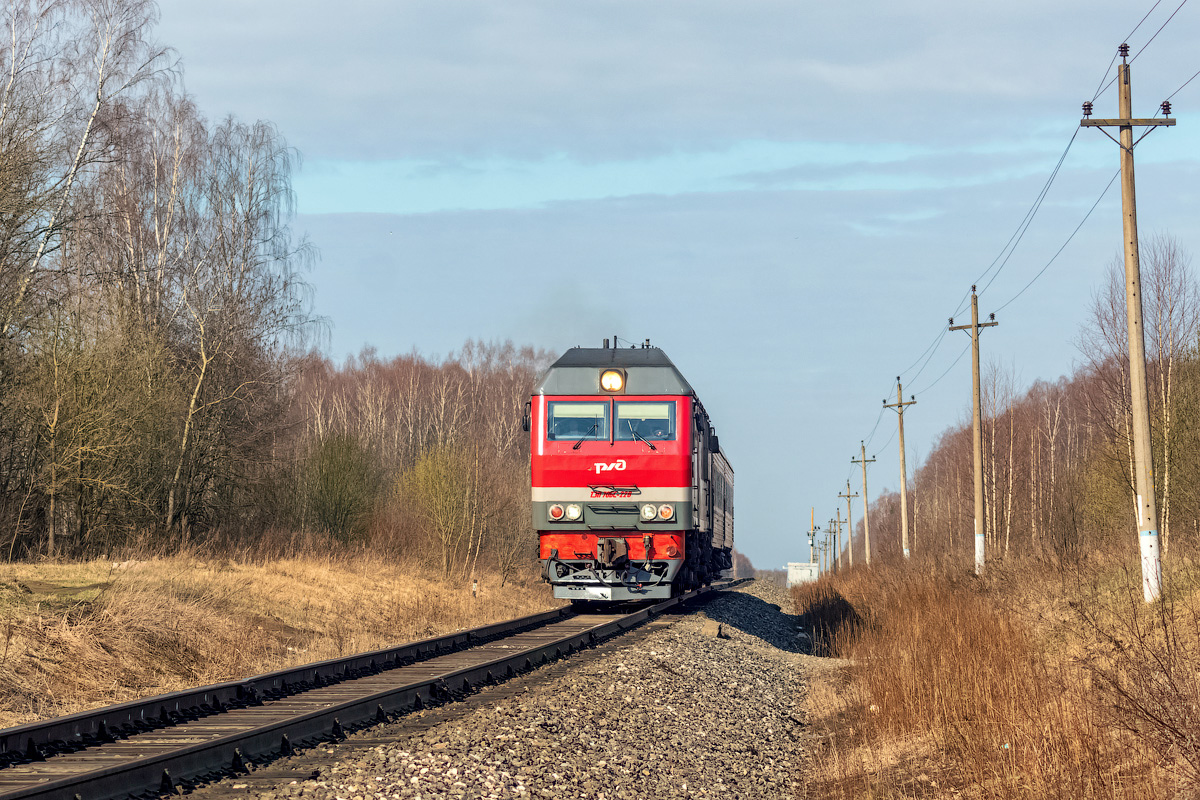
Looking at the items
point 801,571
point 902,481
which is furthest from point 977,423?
point 801,571

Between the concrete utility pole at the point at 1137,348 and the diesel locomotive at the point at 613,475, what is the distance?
260 inches

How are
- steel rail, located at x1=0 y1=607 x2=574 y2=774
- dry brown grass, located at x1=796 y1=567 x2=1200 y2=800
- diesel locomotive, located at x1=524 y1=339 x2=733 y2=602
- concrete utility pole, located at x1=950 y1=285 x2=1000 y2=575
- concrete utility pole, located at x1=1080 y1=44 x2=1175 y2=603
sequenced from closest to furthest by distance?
1. dry brown grass, located at x1=796 y1=567 x2=1200 y2=800
2. steel rail, located at x1=0 y1=607 x2=574 y2=774
3. concrete utility pole, located at x1=1080 y1=44 x2=1175 y2=603
4. diesel locomotive, located at x1=524 y1=339 x2=733 y2=602
5. concrete utility pole, located at x1=950 y1=285 x2=1000 y2=575

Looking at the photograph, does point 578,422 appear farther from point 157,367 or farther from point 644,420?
point 157,367

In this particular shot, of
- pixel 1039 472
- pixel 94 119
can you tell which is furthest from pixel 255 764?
pixel 1039 472

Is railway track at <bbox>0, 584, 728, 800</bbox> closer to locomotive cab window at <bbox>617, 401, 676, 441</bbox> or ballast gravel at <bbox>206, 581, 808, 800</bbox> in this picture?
ballast gravel at <bbox>206, 581, 808, 800</bbox>

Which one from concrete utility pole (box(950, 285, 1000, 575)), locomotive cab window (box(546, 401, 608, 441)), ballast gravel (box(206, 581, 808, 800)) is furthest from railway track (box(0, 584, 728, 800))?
concrete utility pole (box(950, 285, 1000, 575))

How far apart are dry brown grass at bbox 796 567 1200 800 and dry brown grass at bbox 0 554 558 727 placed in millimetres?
6839

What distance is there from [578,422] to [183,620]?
6741mm

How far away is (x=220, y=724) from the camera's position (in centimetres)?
796

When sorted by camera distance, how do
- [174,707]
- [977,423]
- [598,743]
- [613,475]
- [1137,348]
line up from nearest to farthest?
1. [598,743]
2. [174,707]
3. [1137,348]
4. [613,475]
5. [977,423]

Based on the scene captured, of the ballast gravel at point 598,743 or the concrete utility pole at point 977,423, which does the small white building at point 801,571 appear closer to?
the concrete utility pole at point 977,423

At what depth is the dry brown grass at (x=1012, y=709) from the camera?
19.9 feet

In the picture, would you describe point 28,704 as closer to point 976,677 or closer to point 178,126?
point 976,677

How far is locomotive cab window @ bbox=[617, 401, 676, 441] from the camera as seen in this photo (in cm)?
1658
